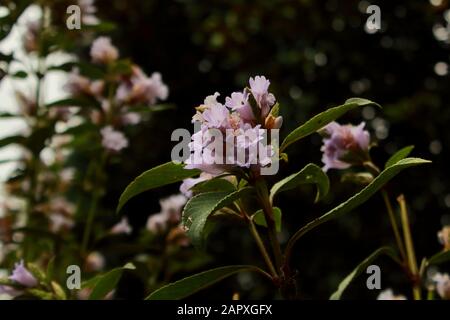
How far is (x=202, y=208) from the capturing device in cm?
66

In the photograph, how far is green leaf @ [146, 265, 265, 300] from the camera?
0.72 meters

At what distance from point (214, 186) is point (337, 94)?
2481mm

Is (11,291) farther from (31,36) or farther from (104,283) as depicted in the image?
(31,36)

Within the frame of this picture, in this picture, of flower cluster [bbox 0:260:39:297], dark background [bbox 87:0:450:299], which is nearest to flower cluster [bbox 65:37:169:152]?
flower cluster [bbox 0:260:39:297]

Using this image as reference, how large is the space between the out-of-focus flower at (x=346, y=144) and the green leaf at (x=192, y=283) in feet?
0.89

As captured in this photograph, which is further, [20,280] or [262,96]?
[20,280]

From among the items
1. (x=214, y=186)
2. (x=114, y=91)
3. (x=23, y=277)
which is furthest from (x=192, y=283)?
(x=114, y=91)

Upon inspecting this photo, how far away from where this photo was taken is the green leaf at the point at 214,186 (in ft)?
2.31

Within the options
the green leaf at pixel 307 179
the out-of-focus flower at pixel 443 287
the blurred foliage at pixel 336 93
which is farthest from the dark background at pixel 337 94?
the green leaf at pixel 307 179

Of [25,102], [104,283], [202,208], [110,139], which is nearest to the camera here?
[202,208]

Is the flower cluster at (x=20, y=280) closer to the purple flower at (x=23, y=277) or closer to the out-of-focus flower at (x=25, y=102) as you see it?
the purple flower at (x=23, y=277)

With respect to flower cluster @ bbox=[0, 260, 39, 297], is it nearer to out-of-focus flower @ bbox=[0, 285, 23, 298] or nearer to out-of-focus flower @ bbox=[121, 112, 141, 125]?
out-of-focus flower @ bbox=[0, 285, 23, 298]
